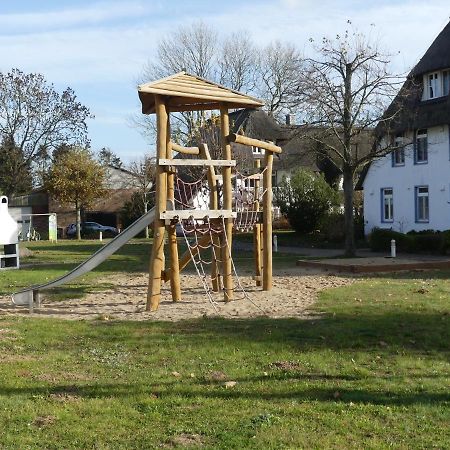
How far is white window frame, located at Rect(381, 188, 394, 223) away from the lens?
39.2 m

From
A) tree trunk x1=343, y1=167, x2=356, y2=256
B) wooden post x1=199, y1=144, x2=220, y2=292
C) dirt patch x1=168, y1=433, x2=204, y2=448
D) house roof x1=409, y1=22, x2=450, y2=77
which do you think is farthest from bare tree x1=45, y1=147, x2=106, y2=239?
dirt patch x1=168, y1=433, x2=204, y2=448

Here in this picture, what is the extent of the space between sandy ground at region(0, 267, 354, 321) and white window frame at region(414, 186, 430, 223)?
19388 mm

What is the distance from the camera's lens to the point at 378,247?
111 ft

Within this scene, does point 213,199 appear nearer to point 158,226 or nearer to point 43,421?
point 158,226

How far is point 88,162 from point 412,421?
53684mm

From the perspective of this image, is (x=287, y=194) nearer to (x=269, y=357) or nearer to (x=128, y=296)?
(x=128, y=296)

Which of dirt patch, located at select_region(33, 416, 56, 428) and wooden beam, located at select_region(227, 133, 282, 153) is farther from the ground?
wooden beam, located at select_region(227, 133, 282, 153)

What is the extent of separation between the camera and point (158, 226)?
13.5m

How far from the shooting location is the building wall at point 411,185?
1396 inches

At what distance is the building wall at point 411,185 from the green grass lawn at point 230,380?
79.0 feet

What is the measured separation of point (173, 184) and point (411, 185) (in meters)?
25.1

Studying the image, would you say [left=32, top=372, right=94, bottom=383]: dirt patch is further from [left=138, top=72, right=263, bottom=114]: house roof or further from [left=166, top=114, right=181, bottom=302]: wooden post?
[left=138, top=72, right=263, bottom=114]: house roof

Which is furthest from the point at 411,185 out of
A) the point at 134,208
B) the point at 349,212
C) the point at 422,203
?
the point at 134,208

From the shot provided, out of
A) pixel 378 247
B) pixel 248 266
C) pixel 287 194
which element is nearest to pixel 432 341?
pixel 248 266
